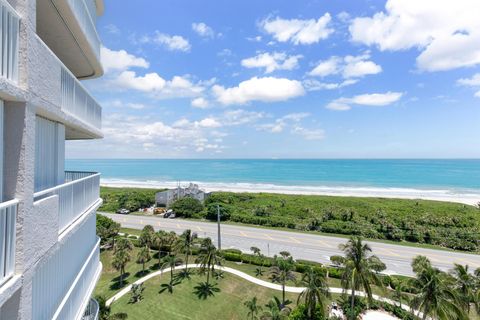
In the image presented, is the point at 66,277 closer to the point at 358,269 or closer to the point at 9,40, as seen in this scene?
the point at 9,40

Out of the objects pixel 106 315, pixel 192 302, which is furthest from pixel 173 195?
pixel 106 315

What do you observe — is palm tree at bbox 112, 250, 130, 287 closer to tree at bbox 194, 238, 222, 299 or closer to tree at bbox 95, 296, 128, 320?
tree at bbox 95, 296, 128, 320

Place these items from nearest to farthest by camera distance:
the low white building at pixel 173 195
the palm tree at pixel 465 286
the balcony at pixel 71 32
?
the balcony at pixel 71 32 → the palm tree at pixel 465 286 → the low white building at pixel 173 195

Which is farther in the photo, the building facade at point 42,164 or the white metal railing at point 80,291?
the white metal railing at point 80,291

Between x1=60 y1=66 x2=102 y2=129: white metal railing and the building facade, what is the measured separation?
27mm

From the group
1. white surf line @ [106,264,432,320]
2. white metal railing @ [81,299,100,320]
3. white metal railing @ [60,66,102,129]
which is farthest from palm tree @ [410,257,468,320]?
white metal railing @ [60,66,102,129]

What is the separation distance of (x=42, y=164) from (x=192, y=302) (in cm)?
2321

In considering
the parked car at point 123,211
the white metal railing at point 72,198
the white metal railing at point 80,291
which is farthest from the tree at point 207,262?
the parked car at point 123,211

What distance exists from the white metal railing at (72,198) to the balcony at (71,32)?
4344 millimetres

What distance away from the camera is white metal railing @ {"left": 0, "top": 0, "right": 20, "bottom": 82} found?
4020 millimetres

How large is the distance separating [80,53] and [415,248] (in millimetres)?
46523

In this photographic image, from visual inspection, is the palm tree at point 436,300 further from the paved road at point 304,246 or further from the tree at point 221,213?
the tree at point 221,213

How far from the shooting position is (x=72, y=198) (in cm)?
702

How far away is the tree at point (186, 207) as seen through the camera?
185ft
